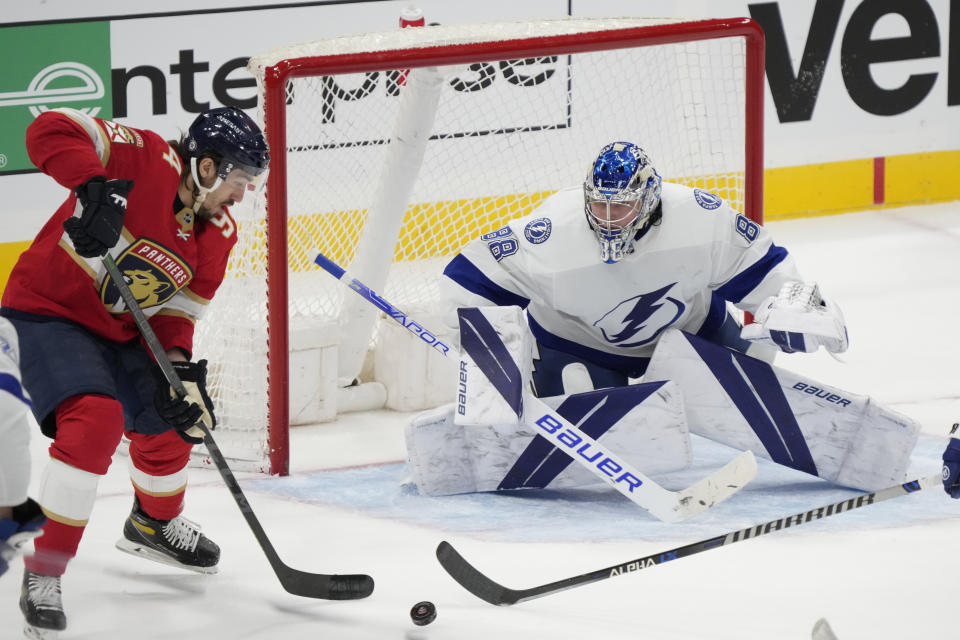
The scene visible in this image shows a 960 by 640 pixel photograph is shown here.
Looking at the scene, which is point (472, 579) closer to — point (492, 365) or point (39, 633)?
point (492, 365)

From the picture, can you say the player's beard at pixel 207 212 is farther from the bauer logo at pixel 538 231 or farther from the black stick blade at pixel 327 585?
the bauer logo at pixel 538 231

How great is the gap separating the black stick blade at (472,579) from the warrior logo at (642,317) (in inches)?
31.2

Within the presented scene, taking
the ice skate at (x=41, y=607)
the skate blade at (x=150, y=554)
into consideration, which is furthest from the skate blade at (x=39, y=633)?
the skate blade at (x=150, y=554)

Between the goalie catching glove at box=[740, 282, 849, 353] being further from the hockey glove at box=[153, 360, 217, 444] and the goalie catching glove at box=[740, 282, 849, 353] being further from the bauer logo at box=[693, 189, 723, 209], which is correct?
the hockey glove at box=[153, 360, 217, 444]

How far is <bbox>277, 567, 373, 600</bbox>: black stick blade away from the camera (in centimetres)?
318

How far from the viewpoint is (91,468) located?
2.89 m

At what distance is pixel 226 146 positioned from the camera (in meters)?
3.06

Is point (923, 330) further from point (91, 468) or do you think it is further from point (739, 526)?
point (91, 468)

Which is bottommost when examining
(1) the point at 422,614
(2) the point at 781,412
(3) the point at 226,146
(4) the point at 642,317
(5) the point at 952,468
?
(1) the point at 422,614

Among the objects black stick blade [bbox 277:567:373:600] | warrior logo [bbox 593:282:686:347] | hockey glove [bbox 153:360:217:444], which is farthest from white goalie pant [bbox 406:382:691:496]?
hockey glove [bbox 153:360:217:444]

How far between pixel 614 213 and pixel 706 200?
323 mm

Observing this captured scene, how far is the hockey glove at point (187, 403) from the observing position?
3043mm

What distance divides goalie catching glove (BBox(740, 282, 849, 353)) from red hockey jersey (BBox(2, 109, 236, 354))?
128cm

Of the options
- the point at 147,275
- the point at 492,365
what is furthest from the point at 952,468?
the point at 147,275
